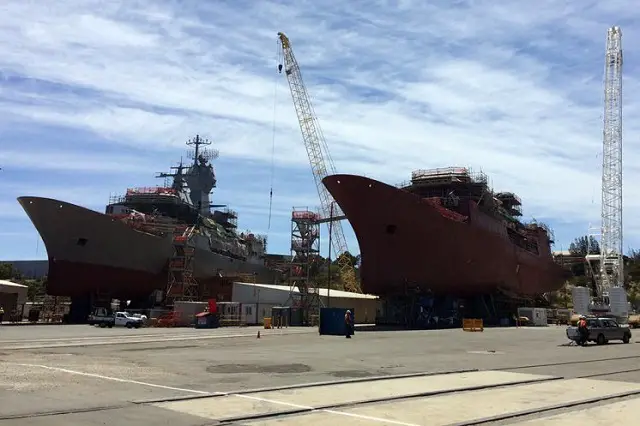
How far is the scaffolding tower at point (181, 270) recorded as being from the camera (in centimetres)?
6925

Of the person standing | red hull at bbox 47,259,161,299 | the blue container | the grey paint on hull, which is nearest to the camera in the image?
the person standing

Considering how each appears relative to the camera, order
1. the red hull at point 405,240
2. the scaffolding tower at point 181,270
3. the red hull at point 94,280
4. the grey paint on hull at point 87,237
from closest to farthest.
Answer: the red hull at point 405,240 → the grey paint on hull at point 87,237 → the red hull at point 94,280 → the scaffolding tower at point 181,270

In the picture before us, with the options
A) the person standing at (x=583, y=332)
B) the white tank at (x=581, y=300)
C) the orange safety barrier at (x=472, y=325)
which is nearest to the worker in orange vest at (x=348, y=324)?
the person standing at (x=583, y=332)

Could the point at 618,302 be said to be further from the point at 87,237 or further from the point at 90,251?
the point at 87,237

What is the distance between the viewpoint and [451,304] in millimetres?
62094

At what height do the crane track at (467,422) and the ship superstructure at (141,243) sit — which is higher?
the ship superstructure at (141,243)

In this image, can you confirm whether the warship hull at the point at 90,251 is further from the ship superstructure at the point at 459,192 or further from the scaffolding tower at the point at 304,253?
the ship superstructure at the point at 459,192

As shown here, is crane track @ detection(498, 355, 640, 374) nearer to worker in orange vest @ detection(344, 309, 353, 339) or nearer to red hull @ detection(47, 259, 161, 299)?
worker in orange vest @ detection(344, 309, 353, 339)

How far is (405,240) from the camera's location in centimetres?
5722

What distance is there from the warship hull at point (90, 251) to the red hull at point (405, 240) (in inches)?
935

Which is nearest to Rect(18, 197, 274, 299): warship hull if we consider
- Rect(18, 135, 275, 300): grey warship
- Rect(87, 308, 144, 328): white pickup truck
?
Rect(18, 135, 275, 300): grey warship

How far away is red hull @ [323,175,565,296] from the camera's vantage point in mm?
56500

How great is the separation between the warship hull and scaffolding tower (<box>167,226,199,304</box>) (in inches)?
91.9

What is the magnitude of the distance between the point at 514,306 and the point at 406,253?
27385 millimetres
